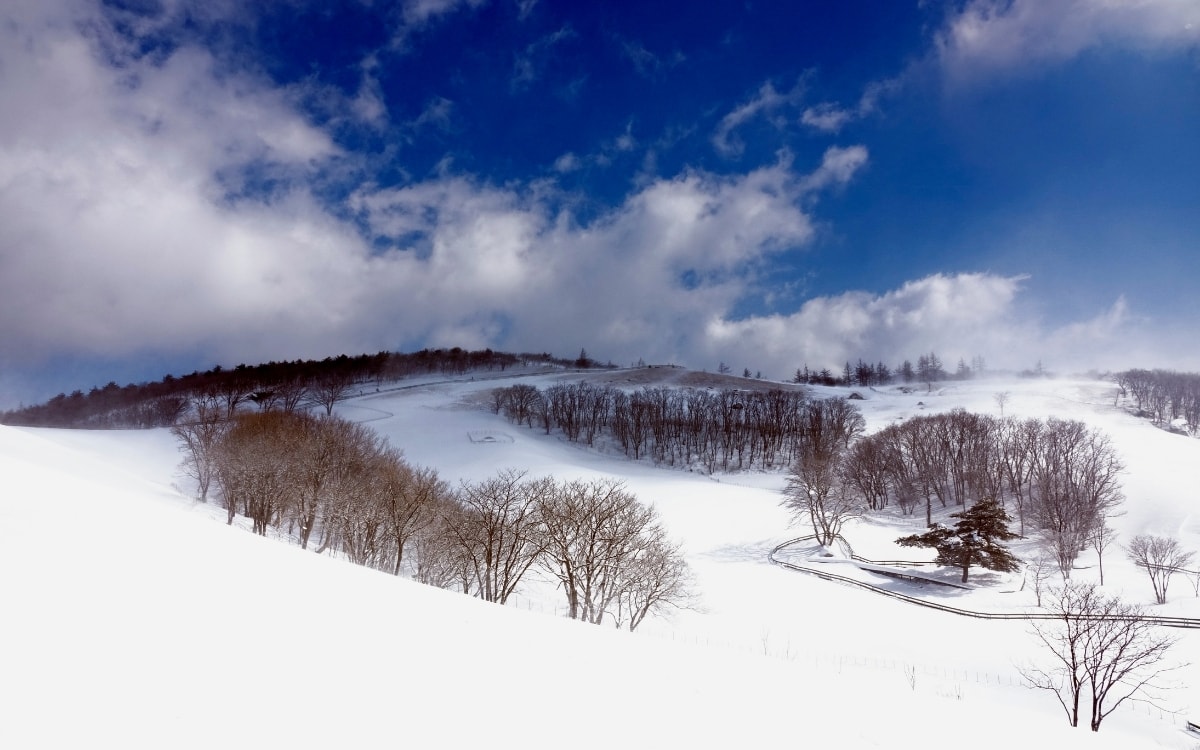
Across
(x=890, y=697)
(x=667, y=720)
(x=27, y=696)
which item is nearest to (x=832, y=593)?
(x=890, y=697)

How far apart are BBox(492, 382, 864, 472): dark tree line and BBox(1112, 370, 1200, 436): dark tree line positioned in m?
68.3

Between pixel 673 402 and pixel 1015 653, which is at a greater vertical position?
pixel 673 402

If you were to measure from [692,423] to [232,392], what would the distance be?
344 ft

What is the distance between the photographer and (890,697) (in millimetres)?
10000

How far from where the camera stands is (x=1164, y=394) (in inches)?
A: 5049

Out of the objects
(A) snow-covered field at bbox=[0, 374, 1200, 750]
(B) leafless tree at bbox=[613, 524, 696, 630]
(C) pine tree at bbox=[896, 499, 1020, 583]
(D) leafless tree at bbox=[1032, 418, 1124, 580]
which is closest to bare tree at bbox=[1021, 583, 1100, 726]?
(A) snow-covered field at bbox=[0, 374, 1200, 750]

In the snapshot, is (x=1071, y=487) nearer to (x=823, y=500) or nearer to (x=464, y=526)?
(x=823, y=500)

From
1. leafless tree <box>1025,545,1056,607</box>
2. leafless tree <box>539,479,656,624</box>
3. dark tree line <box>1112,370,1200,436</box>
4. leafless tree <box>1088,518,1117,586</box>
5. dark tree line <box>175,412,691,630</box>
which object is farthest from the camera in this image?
dark tree line <box>1112,370,1200,436</box>

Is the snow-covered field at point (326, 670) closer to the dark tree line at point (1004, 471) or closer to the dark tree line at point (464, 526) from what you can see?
the dark tree line at point (464, 526)

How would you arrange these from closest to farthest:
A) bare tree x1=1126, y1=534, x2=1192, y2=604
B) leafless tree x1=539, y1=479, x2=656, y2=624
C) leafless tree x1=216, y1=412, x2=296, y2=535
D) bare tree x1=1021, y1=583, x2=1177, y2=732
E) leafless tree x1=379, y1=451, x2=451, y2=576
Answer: bare tree x1=1021, y1=583, x2=1177, y2=732 → leafless tree x1=539, y1=479, x2=656, y2=624 → leafless tree x1=379, y1=451, x2=451, y2=576 → leafless tree x1=216, y1=412, x2=296, y2=535 → bare tree x1=1126, y1=534, x2=1192, y2=604

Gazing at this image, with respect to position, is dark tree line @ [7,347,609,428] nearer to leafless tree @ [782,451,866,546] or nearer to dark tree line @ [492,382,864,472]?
dark tree line @ [492,382,864,472]

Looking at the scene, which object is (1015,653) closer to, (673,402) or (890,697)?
(890,697)

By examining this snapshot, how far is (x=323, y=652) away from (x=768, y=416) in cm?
11900

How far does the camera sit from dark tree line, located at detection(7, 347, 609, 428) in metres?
114
